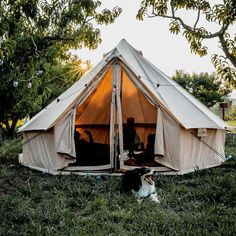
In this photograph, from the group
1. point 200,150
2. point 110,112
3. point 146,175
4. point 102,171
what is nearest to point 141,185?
point 146,175

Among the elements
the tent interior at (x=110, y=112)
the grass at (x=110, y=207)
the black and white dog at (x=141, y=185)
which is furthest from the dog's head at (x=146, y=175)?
the tent interior at (x=110, y=112)

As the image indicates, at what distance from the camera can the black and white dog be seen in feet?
15.9

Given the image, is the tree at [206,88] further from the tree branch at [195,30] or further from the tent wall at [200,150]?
the tree branch at [195,30]

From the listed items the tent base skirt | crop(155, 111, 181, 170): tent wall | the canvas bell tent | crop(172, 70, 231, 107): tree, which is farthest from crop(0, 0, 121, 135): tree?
crop(172, 70, 231, 107): tree

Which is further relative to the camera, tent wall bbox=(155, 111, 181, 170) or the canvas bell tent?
the canvas bell tent

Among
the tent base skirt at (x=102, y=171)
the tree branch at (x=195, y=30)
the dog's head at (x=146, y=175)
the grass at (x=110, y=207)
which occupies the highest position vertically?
the tree branch at (x=195, y=30)

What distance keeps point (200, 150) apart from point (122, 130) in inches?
65.5

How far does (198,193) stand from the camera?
500cm

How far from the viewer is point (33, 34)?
8.17 meters

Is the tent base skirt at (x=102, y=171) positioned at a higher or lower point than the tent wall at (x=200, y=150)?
lower

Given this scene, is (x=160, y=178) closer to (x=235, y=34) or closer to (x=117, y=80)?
(x=117, y=80)

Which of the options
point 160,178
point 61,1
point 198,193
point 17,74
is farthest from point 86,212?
point 61,1

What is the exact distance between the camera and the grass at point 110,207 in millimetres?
3680

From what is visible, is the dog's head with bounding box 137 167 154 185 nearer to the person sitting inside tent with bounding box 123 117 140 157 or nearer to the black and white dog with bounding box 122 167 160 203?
the black and white dog with bounding box 122 167 160 203
